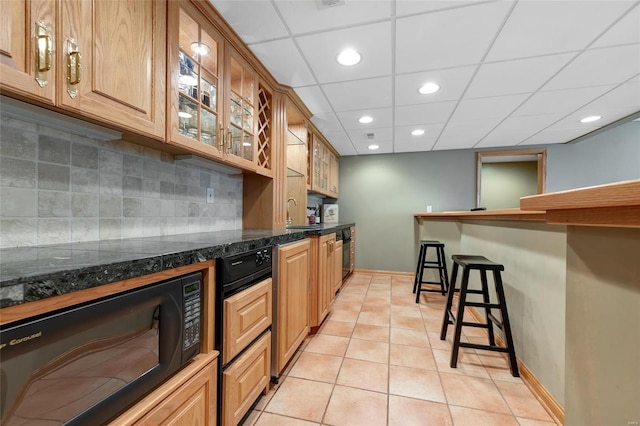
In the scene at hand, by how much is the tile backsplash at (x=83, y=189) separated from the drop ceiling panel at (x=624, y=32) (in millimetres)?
2797

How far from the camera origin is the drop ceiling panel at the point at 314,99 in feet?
7.98

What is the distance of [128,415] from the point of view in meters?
0.68

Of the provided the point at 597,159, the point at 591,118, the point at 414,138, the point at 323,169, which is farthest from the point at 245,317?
the point at 597,159

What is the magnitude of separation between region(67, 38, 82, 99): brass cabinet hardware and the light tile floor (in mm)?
1590

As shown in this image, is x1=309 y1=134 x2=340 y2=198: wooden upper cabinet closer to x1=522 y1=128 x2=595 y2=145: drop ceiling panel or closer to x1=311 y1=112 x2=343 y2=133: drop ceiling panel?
x1=311 y1=112 x2=343 y2=133: drop ceiling panel

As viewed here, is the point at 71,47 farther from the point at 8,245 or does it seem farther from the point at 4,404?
the point at 4,404

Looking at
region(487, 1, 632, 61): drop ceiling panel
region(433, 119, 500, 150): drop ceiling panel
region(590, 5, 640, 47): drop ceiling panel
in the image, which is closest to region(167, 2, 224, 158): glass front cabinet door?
region(487, 1, 632, 61): drop ceiling panel

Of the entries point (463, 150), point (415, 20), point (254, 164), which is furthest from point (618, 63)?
point (254, 164)

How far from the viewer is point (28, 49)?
77 cm

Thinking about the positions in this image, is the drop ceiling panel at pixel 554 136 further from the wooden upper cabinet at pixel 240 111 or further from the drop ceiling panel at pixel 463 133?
the wooden upper cabinet at pixel 240 111

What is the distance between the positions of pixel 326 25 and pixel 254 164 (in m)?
1.05

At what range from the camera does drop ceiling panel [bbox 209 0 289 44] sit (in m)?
1.46

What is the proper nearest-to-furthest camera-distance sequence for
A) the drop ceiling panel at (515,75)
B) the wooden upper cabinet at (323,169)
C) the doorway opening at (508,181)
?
the drop ceiling panel at (515,75), the wooden upper cabinet at (323,169), the doorway opening at (508,181)

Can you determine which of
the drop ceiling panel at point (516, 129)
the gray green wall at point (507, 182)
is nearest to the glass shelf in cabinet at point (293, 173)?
the drop ceiling panel at point (516, 129)
